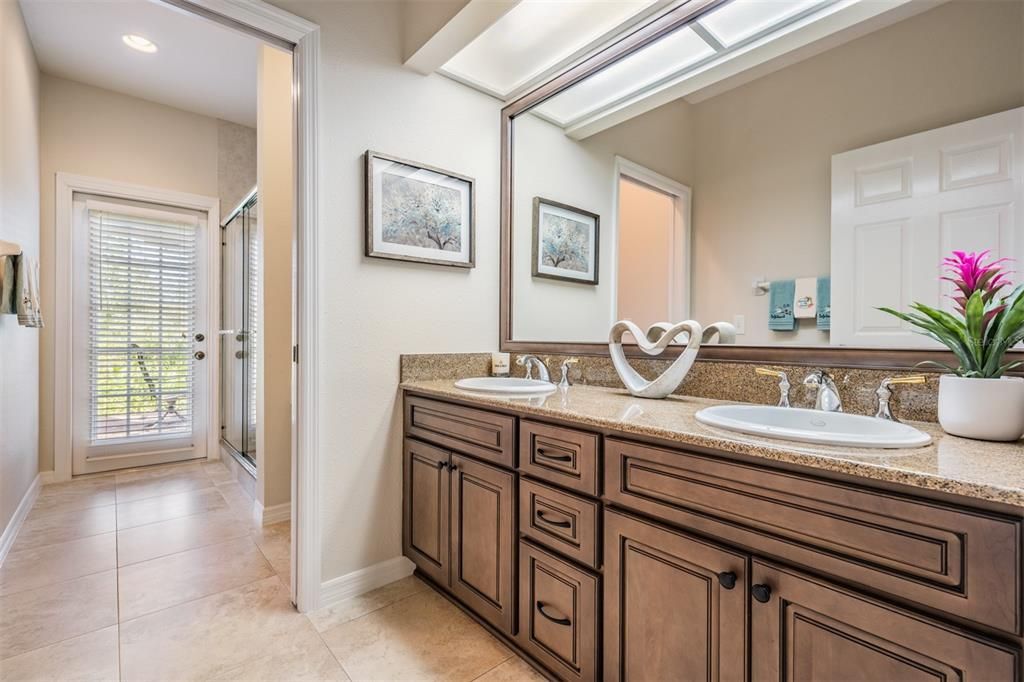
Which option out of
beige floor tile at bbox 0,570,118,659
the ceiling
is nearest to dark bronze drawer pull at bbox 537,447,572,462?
beige floor tile at bbox 0,570,118,659

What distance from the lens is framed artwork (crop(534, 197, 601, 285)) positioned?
6.75ft

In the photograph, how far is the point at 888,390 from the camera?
3.94 ft

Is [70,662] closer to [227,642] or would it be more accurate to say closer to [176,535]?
[227,642]

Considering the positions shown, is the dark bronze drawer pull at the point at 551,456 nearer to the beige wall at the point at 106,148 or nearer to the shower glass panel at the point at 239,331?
the shower glass panel at the point at 239,331

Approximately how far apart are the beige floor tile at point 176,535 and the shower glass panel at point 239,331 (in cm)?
46

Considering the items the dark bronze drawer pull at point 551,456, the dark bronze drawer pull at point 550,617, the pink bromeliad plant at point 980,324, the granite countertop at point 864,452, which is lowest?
the dark bronze drawer pull at point 550,617

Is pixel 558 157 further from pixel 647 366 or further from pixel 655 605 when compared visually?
pixel 655 605

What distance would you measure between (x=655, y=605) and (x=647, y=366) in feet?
2.82

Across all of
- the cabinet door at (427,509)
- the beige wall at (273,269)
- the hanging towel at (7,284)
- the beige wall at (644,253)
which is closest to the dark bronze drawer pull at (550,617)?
the cabinet door at (427,509)

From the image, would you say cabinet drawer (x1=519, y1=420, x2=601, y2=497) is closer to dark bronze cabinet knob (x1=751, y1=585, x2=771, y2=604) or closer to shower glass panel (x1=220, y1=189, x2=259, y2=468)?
dark bronze cabinet knob (x1=751, y1=585, x2=771, y2=604)

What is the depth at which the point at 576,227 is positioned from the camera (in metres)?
2.12

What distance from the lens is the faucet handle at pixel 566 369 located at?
6.26ft

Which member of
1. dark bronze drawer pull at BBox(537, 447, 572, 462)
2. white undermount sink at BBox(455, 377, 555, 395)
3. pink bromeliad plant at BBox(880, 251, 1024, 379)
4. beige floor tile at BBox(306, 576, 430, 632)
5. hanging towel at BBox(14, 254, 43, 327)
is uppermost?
hanging towel at BBox(14, 254, 43, 327)

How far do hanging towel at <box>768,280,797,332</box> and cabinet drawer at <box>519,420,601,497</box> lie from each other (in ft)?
2.29
